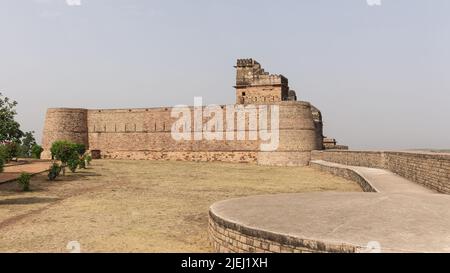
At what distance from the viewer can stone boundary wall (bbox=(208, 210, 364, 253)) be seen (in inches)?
152

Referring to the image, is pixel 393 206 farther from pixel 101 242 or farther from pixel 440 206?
pixel 101 242

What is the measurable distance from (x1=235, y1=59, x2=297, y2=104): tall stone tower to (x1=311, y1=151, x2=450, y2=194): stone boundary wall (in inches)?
600

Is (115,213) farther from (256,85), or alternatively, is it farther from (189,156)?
(256,85)

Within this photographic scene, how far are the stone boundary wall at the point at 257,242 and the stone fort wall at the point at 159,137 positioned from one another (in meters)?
19.8

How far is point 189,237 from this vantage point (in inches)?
246

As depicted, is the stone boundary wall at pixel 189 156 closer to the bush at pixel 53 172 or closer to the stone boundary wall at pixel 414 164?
the stone boundary wall at pixel 414 164

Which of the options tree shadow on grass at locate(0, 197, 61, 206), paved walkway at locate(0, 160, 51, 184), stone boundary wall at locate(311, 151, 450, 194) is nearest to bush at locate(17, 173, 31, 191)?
tree shadow on grass at locate(0, 197, 61, 206)

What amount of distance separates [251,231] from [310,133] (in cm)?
2186

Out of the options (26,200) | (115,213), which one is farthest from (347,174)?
(26,200)

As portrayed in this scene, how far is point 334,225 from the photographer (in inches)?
180

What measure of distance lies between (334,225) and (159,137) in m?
25.3

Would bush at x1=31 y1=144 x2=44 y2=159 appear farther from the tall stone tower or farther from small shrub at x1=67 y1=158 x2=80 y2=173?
the tall stone tower
